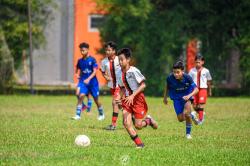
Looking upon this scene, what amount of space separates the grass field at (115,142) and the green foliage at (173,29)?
1565 centimetres

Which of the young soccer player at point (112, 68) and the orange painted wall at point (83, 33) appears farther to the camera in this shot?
the orange painted wall at point (83, 33)

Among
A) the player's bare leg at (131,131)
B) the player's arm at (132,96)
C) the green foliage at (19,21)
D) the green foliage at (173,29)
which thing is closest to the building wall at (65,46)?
the green foliage at (19,21)

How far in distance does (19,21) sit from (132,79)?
2746 centimetres

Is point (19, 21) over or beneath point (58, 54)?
over

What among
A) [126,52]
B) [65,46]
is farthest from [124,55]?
[65,46]

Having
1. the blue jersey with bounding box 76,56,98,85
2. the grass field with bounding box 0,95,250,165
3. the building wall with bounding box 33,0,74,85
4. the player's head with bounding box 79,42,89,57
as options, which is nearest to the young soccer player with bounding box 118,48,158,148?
the grass field with bounding box 0,95,250,165

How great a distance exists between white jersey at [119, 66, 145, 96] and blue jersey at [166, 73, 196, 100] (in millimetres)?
1652

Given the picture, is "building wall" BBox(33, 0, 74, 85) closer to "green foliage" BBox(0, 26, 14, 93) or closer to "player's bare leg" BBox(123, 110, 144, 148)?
"green foliage" BBox(0, 26, 14, 93)

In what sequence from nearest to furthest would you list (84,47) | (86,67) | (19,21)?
(84,47) → (86,67) → (19,21)

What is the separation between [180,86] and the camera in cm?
1574

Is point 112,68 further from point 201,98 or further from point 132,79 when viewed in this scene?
point 132,79

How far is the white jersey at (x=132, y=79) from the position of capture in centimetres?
1395

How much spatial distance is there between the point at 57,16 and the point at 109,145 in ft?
129

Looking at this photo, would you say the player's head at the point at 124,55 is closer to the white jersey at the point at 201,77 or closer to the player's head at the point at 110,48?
the player's head at the point at 110,48
